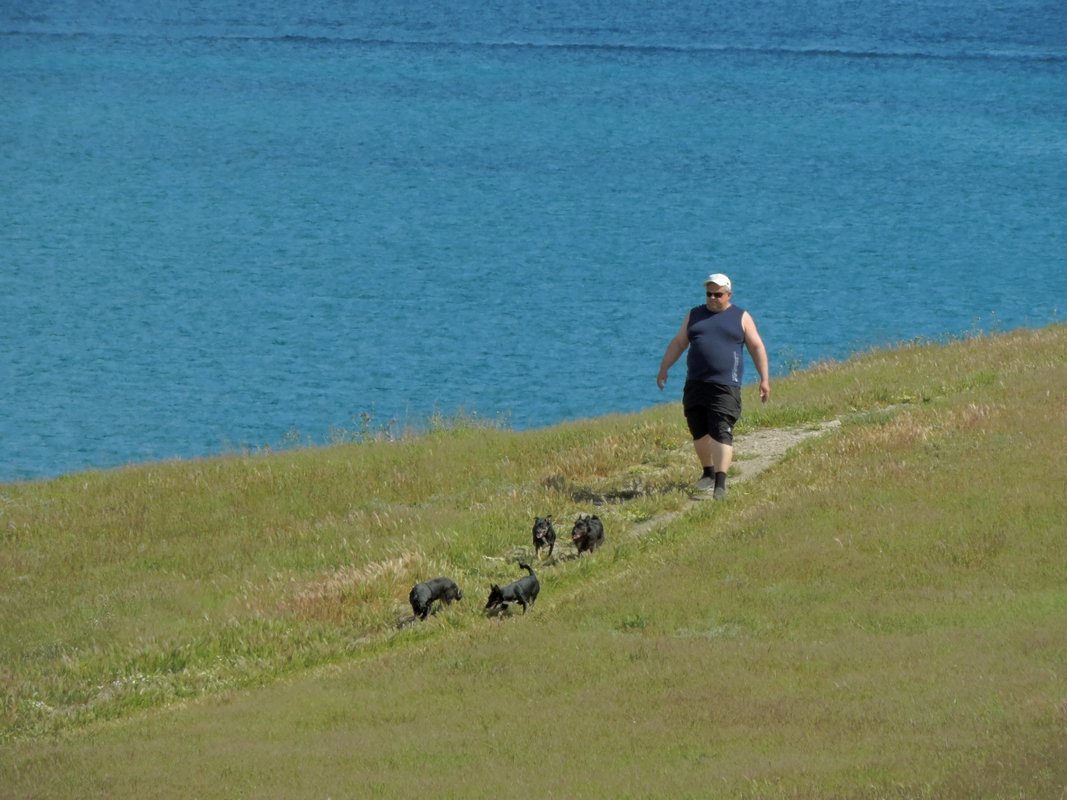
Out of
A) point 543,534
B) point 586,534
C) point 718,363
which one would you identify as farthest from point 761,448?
point 543,534

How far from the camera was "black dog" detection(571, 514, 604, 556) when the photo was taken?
51.5 ft

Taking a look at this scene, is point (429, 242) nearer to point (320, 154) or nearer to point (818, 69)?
point (320, 154)

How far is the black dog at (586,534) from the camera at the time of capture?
1569 centimetres

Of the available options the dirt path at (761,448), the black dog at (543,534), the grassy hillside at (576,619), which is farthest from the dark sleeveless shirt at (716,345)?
the black dog at (543,534)

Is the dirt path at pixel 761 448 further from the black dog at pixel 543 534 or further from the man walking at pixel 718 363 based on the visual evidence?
the black dog at pixel 543 534

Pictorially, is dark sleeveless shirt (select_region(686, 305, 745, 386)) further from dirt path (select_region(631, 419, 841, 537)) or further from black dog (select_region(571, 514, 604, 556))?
black dog (select_region(571, 514, 604, 556))

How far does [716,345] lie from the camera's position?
1678cm

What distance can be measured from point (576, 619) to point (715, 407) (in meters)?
4.26

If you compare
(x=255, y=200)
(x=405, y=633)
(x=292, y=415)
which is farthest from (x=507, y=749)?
(x=255, y=200)

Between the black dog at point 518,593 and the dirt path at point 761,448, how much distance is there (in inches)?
122

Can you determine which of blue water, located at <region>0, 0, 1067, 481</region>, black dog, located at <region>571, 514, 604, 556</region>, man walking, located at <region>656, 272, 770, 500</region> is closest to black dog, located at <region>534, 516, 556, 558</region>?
black dog, located at <region>571, 514, 604, 556</region>

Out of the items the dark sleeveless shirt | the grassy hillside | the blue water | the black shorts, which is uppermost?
the blue water

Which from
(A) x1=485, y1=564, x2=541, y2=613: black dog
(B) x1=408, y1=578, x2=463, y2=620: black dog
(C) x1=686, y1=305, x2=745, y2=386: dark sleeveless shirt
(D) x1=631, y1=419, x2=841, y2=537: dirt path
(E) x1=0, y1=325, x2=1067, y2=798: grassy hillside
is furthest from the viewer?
(D) x1=631, y1=419, x2=841, y2=537: dirt path

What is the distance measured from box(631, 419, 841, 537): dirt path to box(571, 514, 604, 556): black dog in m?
1.15
